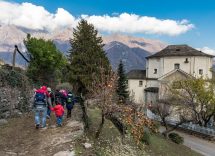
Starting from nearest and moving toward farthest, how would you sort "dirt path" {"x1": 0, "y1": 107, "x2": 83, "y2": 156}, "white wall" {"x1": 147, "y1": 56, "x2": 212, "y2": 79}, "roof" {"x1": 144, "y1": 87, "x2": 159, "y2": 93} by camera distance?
"dirt path" {"x1": 0, "y1": 107, "x2": 83, "y2": 156} → "white wall" {"x1": 147, "y1": 56, "x2": 212, "y2": 79} → "roof" {"x1": 144, "y1": 87, "x2": 159, "y2": 93}

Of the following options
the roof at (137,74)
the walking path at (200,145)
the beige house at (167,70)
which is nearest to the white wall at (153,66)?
the beige house at (167,70)

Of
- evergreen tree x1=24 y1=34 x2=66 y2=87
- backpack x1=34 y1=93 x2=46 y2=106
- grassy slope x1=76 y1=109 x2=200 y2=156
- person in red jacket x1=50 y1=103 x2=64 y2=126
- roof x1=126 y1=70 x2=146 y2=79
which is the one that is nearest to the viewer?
grassy slope x1=76 y1=109 x2=200 y2=156

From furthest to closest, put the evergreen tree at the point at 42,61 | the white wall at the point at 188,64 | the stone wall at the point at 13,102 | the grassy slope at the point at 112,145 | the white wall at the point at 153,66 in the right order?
the white wall at the point at 153,66
the white wall at the point at 188,64
the evergreen tree at the point at 42,61
the stone wall at the point at 13,102
the grassy slope at the point at 112,145

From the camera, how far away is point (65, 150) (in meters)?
17.1

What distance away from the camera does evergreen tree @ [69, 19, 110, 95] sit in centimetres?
4350

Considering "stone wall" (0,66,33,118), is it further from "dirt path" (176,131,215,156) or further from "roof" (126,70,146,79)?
"roof" (126,70,146,79)

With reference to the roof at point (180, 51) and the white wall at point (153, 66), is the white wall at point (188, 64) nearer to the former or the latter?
the white wall at point (153, 66)

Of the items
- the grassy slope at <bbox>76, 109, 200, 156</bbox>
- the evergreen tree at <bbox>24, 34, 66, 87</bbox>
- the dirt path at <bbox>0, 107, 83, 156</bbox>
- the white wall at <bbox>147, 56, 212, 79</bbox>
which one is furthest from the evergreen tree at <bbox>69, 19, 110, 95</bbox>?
the white wall at <bbox>147, 56, 212, 79</bbox>

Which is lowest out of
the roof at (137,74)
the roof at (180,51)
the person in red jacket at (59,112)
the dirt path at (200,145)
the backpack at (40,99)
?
the dirt path at (200,145)

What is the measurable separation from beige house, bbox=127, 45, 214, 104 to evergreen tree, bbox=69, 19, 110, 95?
88.8 feet

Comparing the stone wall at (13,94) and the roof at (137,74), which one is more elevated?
the roof at (137,74)

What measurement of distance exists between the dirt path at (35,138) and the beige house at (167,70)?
4945 cm

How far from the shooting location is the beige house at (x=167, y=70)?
243ft

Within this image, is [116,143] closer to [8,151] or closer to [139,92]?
[8,151]
